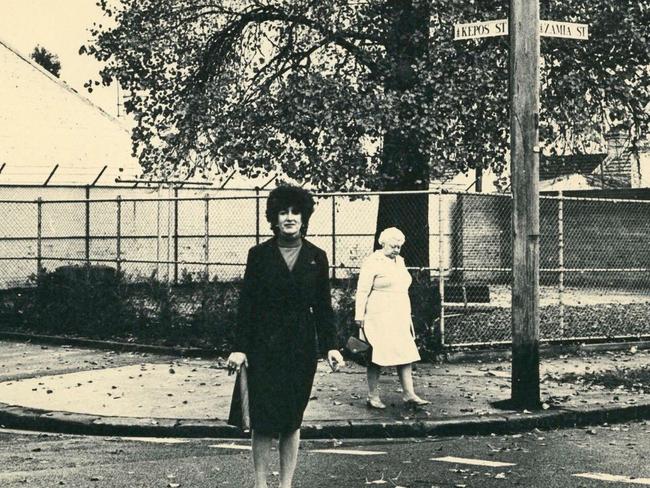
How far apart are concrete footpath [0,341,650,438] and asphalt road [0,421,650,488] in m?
0.25

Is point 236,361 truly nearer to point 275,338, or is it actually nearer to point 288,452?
point 275,338

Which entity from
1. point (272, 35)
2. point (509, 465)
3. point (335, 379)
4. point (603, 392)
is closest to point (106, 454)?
point (509, 465)

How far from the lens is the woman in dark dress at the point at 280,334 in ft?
20.3

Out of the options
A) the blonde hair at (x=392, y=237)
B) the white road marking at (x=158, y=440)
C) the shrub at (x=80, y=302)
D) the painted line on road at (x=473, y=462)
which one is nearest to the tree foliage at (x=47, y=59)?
the shrub at (x=80, y=302)

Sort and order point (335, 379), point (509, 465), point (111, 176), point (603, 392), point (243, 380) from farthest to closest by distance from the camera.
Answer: point (111, 176) < point (335, 379) < point (603, 392) < point (509, 465) < point (243, 380)

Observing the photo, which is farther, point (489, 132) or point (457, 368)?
point (489, 132)

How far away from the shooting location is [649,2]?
17250 millimetres

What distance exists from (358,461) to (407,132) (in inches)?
369

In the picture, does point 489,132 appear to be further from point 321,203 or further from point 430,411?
point 321,203

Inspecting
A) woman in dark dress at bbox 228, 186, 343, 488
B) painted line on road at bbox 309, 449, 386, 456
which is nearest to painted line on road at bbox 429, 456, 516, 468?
painted line on road at bbox 309, 449, 386, 456

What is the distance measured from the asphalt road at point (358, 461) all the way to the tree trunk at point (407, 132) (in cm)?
811

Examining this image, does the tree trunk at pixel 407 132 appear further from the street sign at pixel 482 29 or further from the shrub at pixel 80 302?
the street sign at pixel 482 29

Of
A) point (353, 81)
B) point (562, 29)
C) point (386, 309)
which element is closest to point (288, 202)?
point (386, 309)

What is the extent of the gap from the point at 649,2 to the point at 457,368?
7648 mm
